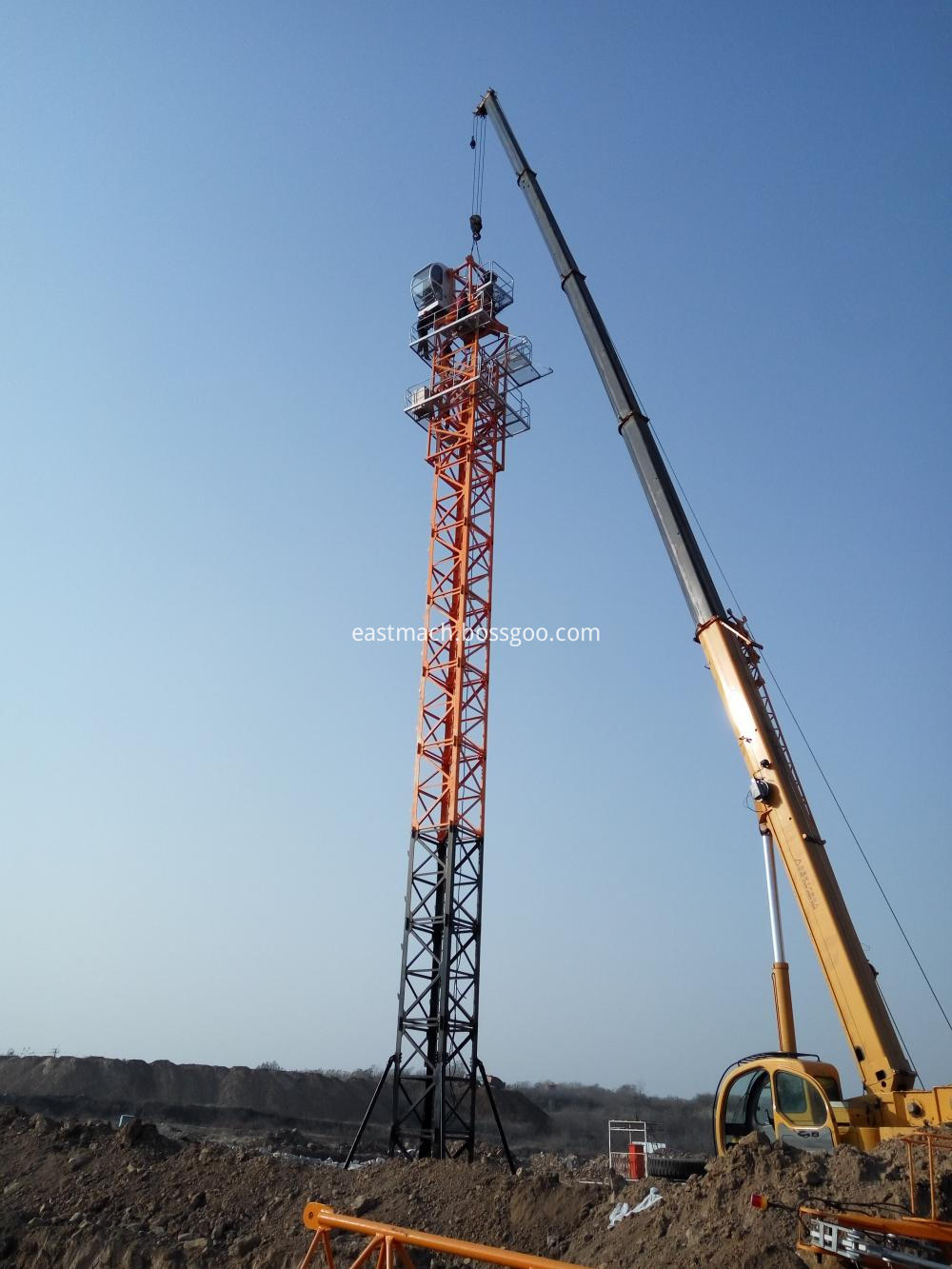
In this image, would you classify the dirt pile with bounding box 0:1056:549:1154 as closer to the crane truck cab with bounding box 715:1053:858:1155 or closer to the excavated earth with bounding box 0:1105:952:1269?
the excavated earth with bounding box 0:1105:952:1269

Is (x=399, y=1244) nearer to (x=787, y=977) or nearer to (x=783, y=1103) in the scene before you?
(x=783, y=1103)

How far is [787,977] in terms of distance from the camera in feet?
43.8

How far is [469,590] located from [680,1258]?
17576mm

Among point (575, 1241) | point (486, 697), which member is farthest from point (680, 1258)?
point (486, 697)

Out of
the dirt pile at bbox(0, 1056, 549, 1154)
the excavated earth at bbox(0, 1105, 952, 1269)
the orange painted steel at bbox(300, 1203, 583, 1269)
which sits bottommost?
the orange painted steel at bbox(300, 1203, 583, 1269)

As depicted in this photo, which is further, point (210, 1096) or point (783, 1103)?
point (210, 1096)

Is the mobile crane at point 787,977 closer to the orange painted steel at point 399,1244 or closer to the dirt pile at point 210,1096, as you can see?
the orange painted steel at point 399,1244

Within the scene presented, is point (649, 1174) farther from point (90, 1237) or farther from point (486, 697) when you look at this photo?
point (486, 697)

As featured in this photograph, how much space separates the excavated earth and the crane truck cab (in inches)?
50.4

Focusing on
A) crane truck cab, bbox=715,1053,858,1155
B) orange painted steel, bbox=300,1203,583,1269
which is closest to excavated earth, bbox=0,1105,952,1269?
crane truck cab, bbox=715,1053,858,1155

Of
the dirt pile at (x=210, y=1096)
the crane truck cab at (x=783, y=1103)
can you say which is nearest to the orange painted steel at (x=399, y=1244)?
the crane truck cab at (x=783, y=1103)

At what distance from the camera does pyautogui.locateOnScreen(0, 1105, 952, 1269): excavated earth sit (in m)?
9.38

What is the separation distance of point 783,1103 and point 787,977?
6.15 ft

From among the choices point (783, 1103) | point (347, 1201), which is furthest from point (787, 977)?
point (347, 1201)
